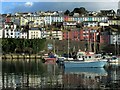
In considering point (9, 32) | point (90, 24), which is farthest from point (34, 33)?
point (90, 24)

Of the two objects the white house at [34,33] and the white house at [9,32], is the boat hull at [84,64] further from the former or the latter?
the white house at [34,33]

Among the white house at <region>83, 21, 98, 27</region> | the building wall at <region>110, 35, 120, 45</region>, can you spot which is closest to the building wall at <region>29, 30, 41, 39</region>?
the building wall at <region>110, 35, 120, 45</region>

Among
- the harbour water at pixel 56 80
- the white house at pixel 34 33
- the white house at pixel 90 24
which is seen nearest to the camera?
the harbour water at pixel 56 80

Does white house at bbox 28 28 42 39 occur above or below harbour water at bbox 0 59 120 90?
above

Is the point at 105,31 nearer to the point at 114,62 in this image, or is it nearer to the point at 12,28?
the point at 12,28

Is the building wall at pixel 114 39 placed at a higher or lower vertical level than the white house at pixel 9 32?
lower

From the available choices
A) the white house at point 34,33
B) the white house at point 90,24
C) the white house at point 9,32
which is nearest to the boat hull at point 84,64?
the white house at point 9,32

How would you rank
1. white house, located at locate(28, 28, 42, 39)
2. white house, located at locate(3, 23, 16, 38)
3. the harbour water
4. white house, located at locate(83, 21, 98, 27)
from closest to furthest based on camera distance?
the harbour water
white house, located at locate(3, 23, 16, 38)
white house, located at locate(28, 28, 42, 39)
white house, located at locate(83, 21, 98, 27)

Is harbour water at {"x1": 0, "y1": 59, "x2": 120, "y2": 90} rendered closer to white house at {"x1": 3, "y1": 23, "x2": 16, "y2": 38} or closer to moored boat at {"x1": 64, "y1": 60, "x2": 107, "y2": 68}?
moored boat at {"x1": 64, "y1": 60, "x2": 107, "y2": 68}

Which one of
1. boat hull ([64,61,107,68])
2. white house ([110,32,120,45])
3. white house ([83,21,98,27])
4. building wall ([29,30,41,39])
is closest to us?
boat hull ([64,61,107,68])

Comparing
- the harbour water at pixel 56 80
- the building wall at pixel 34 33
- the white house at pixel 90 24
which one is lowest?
the harbour water at pixel 56 80

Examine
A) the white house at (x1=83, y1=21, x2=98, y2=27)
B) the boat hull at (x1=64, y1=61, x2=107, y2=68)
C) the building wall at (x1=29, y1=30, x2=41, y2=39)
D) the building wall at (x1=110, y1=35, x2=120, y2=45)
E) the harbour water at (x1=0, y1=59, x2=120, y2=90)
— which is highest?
the white house at (x1=83, y1=21, x2=98, y2=27)

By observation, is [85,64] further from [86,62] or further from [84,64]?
[86,62]

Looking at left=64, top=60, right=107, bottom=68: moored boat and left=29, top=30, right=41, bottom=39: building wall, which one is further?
left=29, top=30, right=41, bottom=39: building wall
